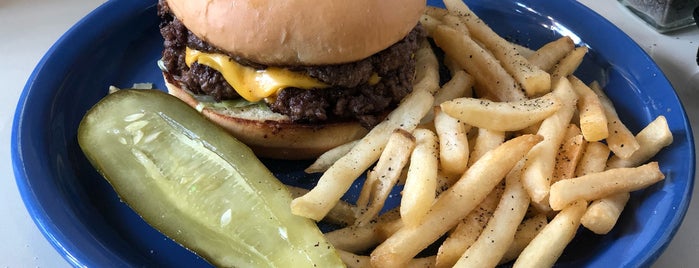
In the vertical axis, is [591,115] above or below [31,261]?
above

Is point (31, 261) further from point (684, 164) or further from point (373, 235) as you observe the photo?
point (684, 164)

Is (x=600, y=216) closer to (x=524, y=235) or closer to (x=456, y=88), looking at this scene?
(x=524, y=235)

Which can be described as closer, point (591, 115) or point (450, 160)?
point (450, 160)

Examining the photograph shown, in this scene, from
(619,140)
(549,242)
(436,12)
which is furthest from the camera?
(436,12)

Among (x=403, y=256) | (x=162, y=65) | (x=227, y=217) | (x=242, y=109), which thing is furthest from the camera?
(x=162, y=65)

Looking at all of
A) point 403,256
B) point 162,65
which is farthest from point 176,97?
point 403,256

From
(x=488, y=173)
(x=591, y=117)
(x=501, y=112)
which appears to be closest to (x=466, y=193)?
(x=488, y=173)
